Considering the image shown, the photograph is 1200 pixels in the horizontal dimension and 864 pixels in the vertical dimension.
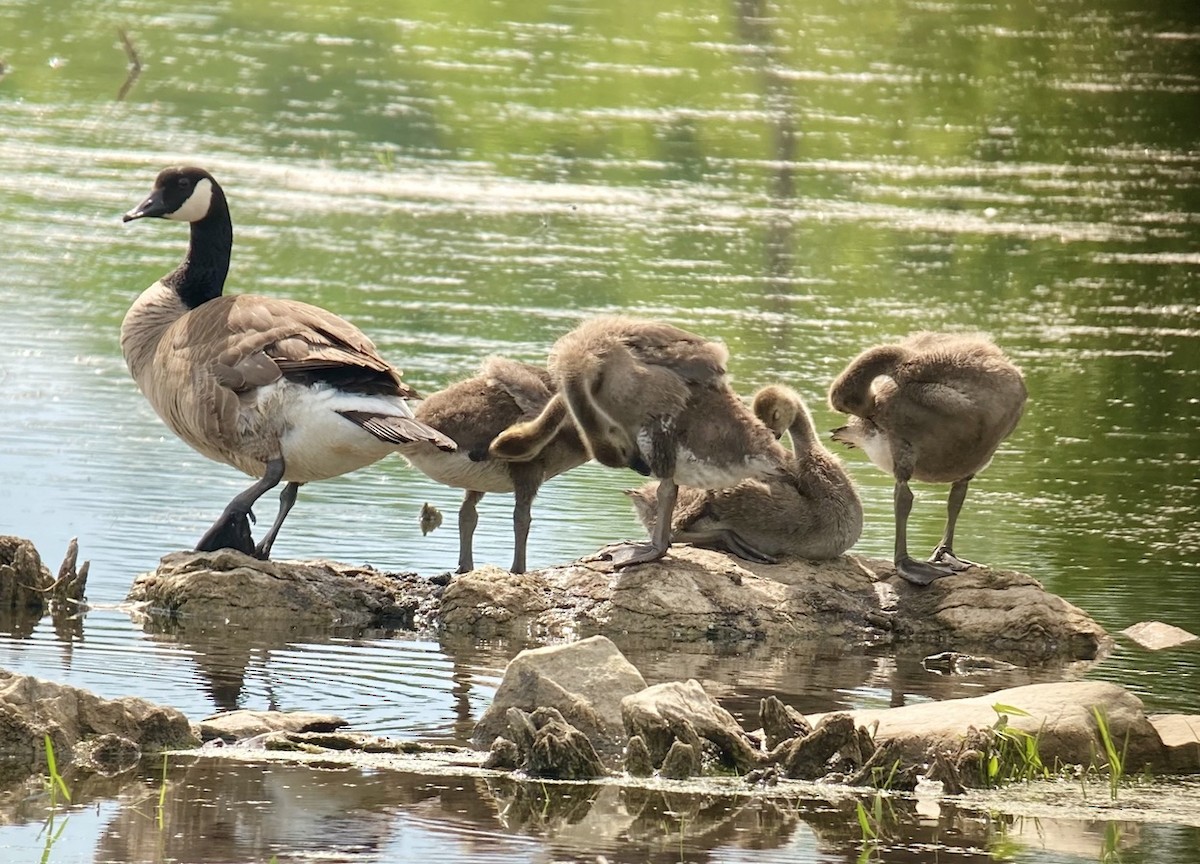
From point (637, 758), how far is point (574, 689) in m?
0.63

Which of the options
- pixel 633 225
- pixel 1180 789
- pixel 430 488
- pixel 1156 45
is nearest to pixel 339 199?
pixel 633 225

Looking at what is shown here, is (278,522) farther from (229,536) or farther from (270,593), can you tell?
(270,593)

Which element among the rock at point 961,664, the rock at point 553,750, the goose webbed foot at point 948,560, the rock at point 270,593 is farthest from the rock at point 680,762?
the goose webbed foot at point 948,560

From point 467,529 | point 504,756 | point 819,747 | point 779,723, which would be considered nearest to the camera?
point 504,756

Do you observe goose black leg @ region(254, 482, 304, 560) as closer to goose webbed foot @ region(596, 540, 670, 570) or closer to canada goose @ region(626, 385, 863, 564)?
goose webbed foot @ region(596, 540, 670, 570)

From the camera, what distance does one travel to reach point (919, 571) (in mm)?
11695

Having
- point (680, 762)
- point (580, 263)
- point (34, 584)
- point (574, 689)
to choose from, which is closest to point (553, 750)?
point (680, 762)

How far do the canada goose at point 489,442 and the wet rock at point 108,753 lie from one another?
372 centimetres

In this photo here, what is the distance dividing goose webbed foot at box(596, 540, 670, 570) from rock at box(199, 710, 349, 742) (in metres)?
3.15

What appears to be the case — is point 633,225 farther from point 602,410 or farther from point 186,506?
point 602,410

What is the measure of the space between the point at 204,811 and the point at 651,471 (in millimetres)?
4456

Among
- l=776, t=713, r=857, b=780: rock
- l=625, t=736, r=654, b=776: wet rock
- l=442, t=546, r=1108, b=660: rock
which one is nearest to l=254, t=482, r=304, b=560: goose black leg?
l=442, t=546, r=1108, b=660: rock

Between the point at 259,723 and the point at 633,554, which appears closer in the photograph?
the point at 259,723

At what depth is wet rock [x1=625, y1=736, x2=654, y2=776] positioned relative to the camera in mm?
8109
